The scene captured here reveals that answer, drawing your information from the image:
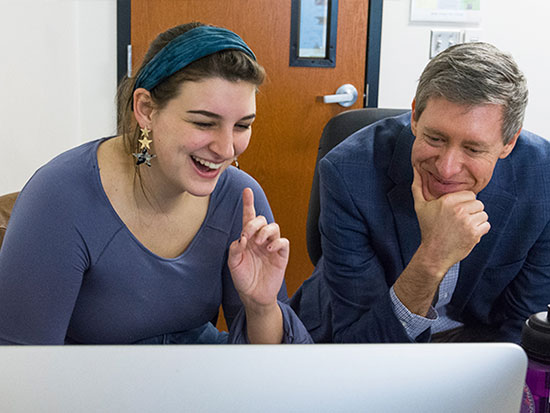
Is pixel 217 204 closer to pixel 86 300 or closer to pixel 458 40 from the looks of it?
pixel 86 300

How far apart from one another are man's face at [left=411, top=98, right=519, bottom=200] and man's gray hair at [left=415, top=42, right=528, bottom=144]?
1 cm

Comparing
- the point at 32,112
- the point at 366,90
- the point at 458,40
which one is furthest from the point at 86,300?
the point at 458,40

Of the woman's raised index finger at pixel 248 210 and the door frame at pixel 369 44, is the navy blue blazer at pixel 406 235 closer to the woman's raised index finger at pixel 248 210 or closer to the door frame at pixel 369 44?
the woman's raised index finger at pixel 248 210

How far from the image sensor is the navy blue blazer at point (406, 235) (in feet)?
4.15

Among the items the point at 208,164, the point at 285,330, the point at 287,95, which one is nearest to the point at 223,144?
the point at 208,164

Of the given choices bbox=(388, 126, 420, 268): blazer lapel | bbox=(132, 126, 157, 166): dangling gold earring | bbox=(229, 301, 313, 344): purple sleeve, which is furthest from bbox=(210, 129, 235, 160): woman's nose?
bbox=(388, 126, 420, 268): blazer lapel

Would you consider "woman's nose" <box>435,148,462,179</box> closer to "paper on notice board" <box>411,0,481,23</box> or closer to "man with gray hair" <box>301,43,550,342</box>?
"man with gray hair" <box>301,43,550,342</box>

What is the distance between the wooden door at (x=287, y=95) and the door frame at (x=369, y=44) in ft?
0.10

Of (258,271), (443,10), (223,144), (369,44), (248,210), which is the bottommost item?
(258,271)

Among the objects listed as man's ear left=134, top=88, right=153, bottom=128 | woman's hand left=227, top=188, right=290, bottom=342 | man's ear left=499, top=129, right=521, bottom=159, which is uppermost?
man's ear left=134, top=88, right=153, bottom=128

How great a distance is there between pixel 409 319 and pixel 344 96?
1.64m

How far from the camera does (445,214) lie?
1187 mm

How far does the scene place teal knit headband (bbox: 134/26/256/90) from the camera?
1.08 m

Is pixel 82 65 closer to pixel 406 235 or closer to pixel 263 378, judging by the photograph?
pixel 406 235
